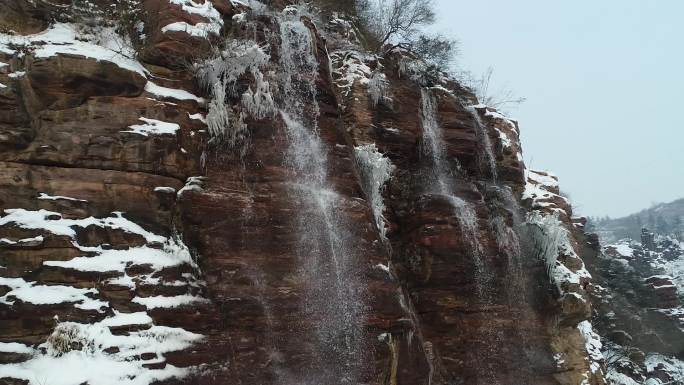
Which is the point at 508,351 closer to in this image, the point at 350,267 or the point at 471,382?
the point at 471,382

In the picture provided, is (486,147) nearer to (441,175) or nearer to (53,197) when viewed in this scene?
(441,175)

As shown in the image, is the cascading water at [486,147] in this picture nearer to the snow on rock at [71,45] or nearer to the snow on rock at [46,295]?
the snow on rock at [71,45]

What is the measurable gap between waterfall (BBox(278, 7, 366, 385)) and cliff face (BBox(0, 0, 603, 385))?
31 mm

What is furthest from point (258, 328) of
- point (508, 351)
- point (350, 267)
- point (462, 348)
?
point (508, 351)

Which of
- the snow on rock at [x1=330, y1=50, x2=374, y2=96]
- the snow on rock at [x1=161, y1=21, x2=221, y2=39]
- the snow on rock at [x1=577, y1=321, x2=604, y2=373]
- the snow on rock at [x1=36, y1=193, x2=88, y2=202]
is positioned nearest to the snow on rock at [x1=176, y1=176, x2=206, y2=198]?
the snow on rock at [x1=36, y1=193, x2=88, y2=202]

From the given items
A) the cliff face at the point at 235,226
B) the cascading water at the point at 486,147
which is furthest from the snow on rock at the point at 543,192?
the cliff face at the point at 235,226

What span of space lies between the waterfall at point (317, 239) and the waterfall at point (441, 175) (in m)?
2.97

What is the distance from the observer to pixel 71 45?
23.3 feet

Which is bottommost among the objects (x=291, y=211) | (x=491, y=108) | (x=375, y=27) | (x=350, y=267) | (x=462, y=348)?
(x=462, y=348)

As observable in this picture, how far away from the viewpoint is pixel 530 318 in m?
9.84

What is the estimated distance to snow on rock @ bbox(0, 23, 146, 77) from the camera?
6781mm

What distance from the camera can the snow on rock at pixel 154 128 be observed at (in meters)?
6.78

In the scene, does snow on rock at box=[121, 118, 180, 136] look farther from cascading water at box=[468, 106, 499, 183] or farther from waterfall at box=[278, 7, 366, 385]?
cascading water at box=[468, 106, 499, 183]

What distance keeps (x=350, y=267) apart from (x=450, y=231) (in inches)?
107
